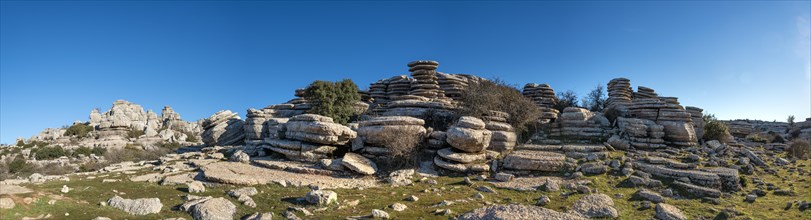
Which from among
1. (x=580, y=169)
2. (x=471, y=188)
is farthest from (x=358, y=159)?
(x=580, y=169)

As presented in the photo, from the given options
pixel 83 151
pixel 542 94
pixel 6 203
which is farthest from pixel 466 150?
pixel 83 151

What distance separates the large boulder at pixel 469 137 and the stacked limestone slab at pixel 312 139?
5.48m

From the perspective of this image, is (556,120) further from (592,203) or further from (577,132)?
(592,203)

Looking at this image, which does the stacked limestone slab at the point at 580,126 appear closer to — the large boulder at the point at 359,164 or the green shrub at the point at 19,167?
the large boulder at the point at 359,164

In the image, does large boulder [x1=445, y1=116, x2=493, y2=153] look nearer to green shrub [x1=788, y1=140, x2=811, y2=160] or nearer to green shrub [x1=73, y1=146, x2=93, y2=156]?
green shrub [x1=788, y1=140, x2=811, y2=160]

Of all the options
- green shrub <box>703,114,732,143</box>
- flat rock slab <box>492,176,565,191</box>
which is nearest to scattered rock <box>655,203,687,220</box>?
flat rock slab <box>492,176,565,191</box>

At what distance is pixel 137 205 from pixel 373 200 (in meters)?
6.48

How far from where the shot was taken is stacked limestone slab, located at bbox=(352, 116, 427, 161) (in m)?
17.9

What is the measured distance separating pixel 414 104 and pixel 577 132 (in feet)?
34.8

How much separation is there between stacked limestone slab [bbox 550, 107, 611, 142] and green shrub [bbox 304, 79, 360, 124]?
15150mm

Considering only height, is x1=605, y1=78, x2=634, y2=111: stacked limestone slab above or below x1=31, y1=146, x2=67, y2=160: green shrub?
above

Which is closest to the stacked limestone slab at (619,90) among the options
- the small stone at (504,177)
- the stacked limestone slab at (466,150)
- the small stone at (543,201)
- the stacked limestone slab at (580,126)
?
the stacked limestone slab at (580,126)

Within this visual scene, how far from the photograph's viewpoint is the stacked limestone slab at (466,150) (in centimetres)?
1653

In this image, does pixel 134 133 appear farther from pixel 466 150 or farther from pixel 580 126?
pixel 580 126
